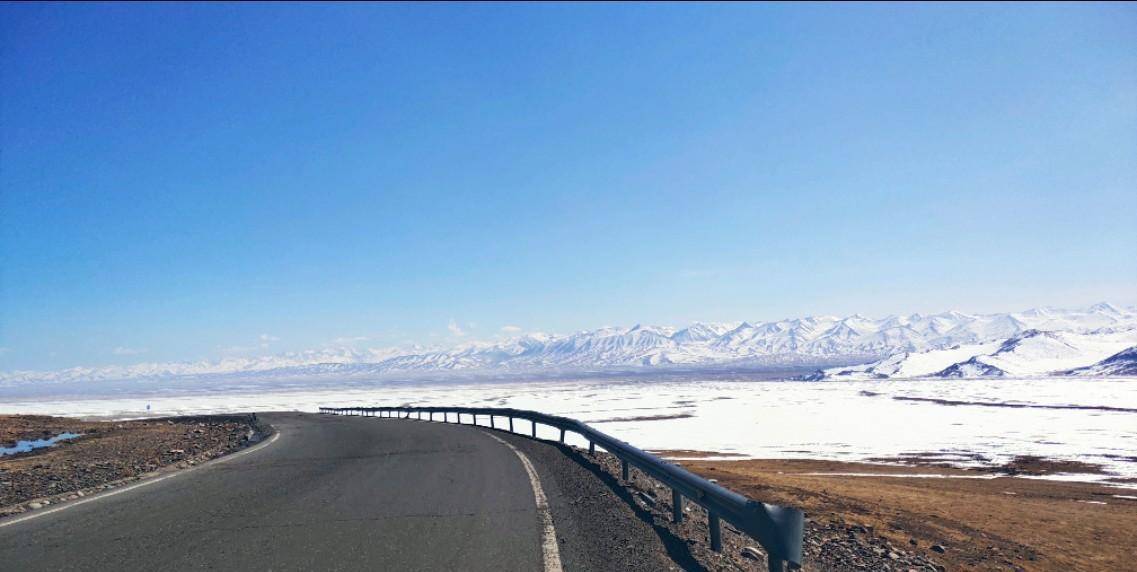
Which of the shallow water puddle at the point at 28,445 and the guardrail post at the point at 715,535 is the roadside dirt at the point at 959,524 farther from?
the shallow water puddle at the point at 28,445

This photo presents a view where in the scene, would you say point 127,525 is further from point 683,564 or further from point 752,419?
point 752,419

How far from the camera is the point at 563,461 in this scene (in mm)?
14305

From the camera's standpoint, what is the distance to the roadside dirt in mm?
8852

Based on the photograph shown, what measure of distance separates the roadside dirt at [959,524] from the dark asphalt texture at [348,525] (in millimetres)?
2813

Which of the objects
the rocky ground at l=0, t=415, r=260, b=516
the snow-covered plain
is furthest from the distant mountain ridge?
the rocky ground at l=0, t=415, r=260, b=516

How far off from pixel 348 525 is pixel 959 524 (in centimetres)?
1159

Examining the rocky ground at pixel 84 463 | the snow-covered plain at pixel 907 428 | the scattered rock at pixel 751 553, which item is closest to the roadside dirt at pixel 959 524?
the scattered rock at pixel 751 553

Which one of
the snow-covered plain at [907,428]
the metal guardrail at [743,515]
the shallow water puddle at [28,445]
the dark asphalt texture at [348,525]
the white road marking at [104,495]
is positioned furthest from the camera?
the snow-covered plain at [907,428]

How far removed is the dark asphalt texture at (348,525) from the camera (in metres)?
5.86

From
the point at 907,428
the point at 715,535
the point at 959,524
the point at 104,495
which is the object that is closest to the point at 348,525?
the point at 715,535

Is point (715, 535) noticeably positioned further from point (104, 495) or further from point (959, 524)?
point (104, 495)

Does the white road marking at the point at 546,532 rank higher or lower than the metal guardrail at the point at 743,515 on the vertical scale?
lower

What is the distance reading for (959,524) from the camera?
40.6 feet

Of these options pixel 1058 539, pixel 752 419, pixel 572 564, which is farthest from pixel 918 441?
pixel 572 564
